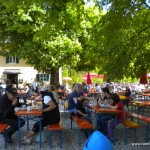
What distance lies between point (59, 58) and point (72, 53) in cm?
147

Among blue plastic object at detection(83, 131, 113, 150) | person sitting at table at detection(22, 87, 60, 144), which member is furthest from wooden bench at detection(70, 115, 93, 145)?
blue plastic object at detection(83, 131, 113, 150)

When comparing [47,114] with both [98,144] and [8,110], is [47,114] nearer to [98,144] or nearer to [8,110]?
[8,110]

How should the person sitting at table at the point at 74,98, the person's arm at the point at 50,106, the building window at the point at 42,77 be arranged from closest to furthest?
the person's arm at the point at 50,106 → the person sitting at table at the point at 74,98 → the building window at the point at 42,77

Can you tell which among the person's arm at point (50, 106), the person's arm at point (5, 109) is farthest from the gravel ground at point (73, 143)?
the person's arm at point (50, 106)

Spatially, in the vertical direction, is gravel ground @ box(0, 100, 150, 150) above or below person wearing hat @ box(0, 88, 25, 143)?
below

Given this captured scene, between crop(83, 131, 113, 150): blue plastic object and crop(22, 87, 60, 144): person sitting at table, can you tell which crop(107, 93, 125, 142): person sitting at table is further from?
crop(83, 131, 113, 150): blue plastic object

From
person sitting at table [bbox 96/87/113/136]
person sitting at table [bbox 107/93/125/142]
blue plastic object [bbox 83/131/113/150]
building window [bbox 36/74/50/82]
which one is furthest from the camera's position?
building window [bbox 36/74/50/82]

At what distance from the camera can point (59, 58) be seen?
2436cm

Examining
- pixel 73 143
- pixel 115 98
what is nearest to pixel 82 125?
pixel 73 143

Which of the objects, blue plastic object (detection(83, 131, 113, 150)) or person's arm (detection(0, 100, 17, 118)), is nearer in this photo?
blue plastic object (detection(83, 131, 113, 150))

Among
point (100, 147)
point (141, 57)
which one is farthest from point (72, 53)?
point (100, 147)

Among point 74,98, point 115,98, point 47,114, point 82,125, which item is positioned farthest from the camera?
point 74,98

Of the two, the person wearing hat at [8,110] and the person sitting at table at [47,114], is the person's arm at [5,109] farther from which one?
the person sitting at table at [47,114]

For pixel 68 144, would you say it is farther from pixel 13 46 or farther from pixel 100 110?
pixel 13 46
